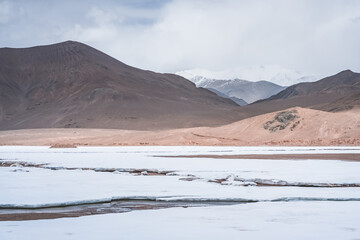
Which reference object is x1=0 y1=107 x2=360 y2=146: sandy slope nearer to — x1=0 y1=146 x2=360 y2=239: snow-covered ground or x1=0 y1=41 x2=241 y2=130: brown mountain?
x1=0 y1=41 x2=241 y2=130: brown mountain

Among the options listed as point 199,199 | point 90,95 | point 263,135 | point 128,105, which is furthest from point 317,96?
point 199,199

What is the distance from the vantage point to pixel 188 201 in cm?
1136

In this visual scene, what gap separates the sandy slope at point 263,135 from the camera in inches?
1854

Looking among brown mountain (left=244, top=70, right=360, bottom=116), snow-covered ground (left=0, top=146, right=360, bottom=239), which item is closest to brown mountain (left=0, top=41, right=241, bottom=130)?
brown mountain (left=244, top=70, right=360, bottom=116)

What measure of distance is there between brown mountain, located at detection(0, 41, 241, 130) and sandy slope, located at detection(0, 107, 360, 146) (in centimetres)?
2710

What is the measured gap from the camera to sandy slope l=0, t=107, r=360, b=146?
47094 mm

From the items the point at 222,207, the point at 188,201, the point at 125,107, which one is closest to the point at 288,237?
the point at 222,207

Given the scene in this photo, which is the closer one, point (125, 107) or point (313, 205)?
point (313, 205)

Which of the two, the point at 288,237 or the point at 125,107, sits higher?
the point at 125,107

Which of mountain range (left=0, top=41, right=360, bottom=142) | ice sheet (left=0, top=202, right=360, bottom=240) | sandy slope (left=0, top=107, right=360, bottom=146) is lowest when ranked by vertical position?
ice sheet (left=0, top=202, right=360, bottom=240)

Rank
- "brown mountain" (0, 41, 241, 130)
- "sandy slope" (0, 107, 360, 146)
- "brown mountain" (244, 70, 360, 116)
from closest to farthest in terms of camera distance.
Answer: "sandy slope" (0, 107, 360, 146)
"brown mountain" (0, 41, 241, 130)
"brown mountain" (244, 70, 360, 116)

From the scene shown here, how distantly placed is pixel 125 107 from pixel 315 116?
49146 mm

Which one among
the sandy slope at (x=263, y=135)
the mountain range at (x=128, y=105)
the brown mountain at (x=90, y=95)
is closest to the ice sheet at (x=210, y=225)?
the sandy slope at (x=263, y=135)

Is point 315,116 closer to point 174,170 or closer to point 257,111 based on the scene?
point 174,170
